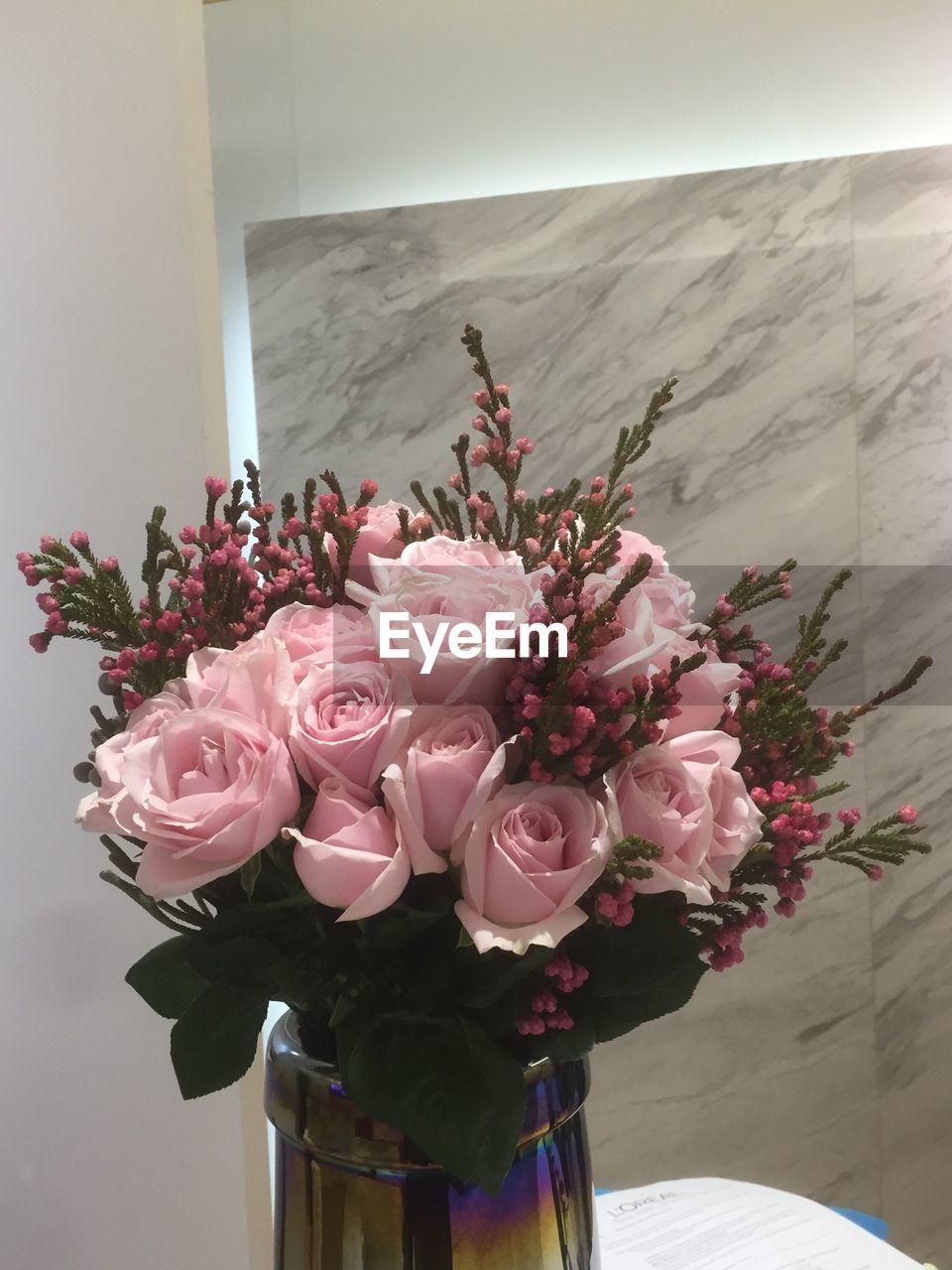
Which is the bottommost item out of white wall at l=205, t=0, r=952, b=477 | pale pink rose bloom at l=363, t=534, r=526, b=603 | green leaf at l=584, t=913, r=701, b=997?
green leaf at l=584, t=913, r=701, b=997

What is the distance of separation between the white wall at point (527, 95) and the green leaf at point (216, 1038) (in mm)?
1403

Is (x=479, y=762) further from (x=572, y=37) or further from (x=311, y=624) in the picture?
(x=572, y=37)

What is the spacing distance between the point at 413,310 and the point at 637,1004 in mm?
1460

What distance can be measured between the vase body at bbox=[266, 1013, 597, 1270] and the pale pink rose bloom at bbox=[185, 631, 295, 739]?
186 millimetres

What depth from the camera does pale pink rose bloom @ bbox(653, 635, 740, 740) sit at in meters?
0.50

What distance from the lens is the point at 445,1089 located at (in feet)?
1.54

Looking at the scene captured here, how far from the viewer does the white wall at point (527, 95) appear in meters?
1.70

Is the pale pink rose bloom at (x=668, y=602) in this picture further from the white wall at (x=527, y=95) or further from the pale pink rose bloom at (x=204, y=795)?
the white wall at (x=527, y=95)

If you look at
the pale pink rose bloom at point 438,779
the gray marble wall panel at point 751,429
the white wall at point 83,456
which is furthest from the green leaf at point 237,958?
the gray marble wall panel at point 751,429

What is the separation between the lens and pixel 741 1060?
5.85ft

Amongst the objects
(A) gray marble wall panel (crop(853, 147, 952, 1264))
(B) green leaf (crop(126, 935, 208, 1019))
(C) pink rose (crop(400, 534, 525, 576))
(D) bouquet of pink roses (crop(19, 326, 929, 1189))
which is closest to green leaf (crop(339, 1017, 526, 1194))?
(D) bouquet of pink roses (crop(19, 326, 929, 1189))

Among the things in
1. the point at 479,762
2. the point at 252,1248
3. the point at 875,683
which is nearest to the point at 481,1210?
the point at 479,762

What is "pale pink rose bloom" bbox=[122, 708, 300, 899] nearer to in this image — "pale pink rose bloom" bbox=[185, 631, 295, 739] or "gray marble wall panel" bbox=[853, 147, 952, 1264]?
"pale pink rose bloom" bbox=[185, 631, 295, 739]

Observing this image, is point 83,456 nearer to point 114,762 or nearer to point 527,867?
point 114,762
